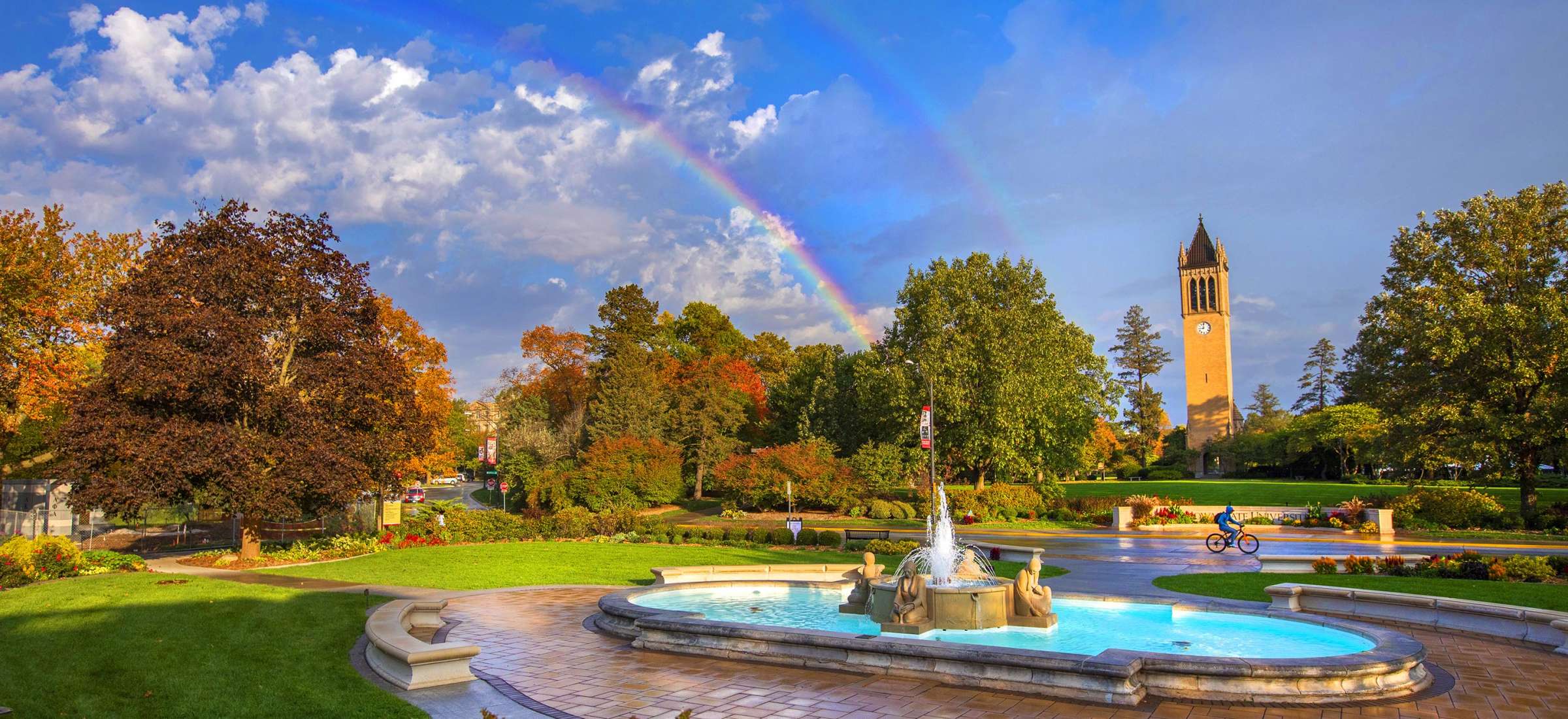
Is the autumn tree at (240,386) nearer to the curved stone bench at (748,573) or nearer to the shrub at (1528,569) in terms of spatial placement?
the curved stone bench at (748,573)

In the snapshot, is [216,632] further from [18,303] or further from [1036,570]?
[18,303]

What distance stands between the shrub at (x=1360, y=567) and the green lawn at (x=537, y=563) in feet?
19.5

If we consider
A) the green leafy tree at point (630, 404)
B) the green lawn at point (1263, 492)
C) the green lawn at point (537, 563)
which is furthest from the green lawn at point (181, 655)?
the green lawn at point (1263, 492)

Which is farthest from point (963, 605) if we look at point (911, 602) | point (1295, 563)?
point (1295, 563)

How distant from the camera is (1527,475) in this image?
31.8m

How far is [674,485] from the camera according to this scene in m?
51.0

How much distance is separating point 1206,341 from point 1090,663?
4007 inches

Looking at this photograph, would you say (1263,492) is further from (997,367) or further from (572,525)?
(572,525)

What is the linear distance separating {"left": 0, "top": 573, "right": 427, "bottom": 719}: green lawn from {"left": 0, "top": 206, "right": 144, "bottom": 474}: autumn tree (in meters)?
19.4

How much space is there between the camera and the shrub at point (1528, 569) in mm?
16000

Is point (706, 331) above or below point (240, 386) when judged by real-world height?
above

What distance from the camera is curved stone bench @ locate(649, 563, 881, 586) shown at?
16984mm

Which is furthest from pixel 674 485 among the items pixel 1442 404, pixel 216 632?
pixel 216 632

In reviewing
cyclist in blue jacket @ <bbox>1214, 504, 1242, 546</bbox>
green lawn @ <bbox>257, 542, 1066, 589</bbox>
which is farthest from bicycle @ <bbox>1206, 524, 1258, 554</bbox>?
green lawn @ <bbox>257, 542, 1066, 589</bbox>
